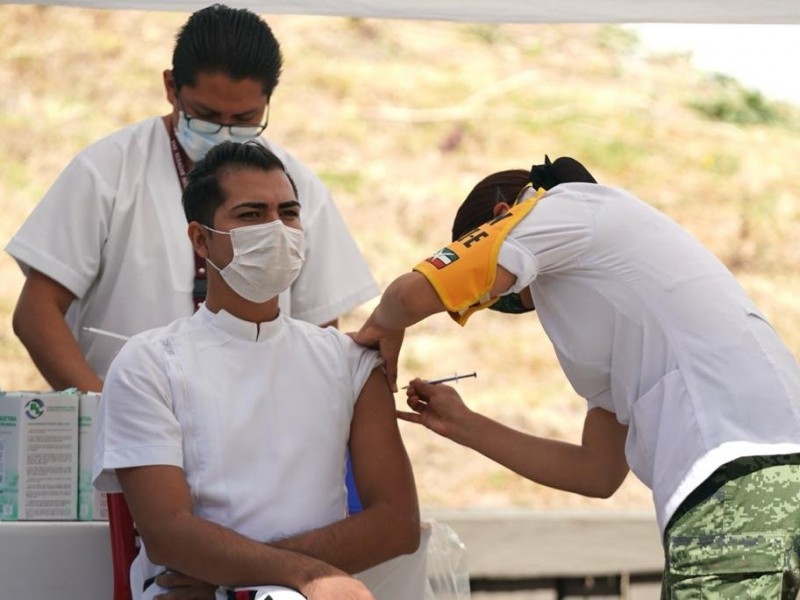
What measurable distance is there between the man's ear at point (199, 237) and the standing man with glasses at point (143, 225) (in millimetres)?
498

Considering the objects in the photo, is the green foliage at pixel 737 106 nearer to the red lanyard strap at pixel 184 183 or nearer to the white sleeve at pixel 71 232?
the red lanyard strap at pixel 184 183

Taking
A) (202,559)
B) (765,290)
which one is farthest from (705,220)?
(202,559)

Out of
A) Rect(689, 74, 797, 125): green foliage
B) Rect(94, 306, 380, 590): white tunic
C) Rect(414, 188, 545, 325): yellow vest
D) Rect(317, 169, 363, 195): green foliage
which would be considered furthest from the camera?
Rect(689, 74, 797, 125): green foliage

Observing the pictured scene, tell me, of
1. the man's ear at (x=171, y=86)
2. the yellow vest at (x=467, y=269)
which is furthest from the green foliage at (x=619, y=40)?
the yellow vest at (x=467, y=269)

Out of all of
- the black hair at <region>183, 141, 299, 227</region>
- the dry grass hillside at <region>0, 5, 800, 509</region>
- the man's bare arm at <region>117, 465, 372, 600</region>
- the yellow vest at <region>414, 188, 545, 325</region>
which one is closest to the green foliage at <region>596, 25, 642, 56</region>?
the dry grass hillside at <region>0, 5, 800, 509</region>

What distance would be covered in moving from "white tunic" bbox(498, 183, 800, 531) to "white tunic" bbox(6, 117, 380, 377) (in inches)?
42.4

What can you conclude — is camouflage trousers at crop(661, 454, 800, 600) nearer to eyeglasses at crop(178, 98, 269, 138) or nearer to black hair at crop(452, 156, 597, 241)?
black hair at crop(452, 156, 597, 241)

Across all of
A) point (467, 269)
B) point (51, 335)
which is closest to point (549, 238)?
point (467, 269)

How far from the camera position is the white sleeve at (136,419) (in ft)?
9.37

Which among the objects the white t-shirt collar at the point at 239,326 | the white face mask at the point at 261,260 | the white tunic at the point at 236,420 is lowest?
the white tunic at the point at 236,420

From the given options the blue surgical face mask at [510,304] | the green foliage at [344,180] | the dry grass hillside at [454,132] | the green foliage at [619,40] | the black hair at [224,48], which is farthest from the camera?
the green foliage at [619,40]

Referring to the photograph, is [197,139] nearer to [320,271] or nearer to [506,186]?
[320,271]

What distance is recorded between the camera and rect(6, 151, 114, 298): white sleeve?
3613mm

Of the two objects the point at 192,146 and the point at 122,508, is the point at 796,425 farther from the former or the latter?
the point at 192,146
